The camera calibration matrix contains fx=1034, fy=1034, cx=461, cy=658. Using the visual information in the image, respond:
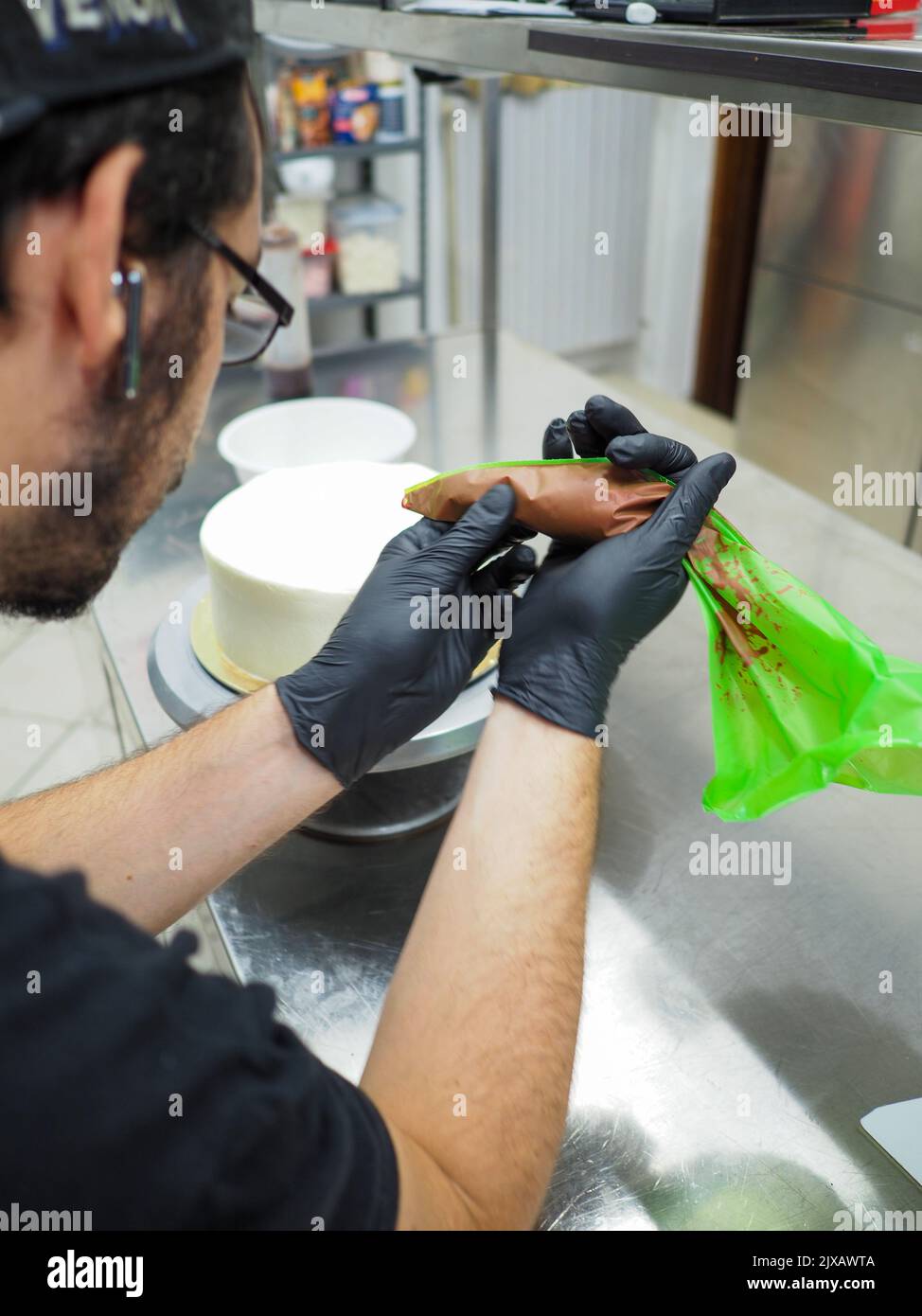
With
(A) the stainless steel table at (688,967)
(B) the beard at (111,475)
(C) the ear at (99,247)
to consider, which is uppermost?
(C) the ear at (99,247)

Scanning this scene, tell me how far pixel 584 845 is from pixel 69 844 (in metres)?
0.46

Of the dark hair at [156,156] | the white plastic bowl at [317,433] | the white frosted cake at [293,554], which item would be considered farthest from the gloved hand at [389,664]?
the white plastic bowl at [317,433]

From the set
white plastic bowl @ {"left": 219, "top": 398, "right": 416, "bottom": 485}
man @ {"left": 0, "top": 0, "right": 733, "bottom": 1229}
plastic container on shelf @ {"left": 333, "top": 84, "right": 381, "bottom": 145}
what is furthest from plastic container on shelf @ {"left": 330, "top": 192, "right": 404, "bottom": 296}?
man @ {"left": 0, "top": 0, "right": 733, "bottom": 1229}

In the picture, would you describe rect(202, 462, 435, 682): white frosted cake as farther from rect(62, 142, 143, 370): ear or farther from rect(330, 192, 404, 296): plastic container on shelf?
rect(330, 192, 404, 296): plastic container on shelf

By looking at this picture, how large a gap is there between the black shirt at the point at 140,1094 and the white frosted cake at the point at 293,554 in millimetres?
526

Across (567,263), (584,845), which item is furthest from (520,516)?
(567,263)

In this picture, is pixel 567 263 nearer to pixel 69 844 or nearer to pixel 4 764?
pixel 4 764

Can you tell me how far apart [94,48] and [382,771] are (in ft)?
2.15

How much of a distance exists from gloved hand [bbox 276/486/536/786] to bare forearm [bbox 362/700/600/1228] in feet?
0.45

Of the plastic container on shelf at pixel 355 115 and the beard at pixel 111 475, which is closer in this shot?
the beard at pixel 111 475

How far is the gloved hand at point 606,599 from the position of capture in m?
0.87

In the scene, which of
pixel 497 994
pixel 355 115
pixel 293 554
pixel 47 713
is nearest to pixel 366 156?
pixel 355 115

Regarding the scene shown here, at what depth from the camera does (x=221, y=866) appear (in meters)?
0.94

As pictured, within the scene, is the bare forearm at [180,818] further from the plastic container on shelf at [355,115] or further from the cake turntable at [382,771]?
the plastic container on shelf at [355,115]
